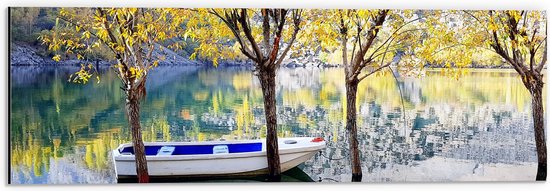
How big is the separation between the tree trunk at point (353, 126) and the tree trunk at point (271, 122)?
19.3 inches

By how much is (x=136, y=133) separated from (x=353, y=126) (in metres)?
1.43

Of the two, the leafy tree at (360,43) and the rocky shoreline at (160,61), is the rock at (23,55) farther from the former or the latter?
the leafy tree at (360,43)

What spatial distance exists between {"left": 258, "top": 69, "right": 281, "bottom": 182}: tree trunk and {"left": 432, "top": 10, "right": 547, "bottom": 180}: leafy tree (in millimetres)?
1075

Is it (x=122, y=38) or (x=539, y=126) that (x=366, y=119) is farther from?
(x=122, y=38)

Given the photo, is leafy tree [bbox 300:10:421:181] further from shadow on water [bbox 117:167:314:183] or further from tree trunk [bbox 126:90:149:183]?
tree trunk [bbox 126:90:149:183]

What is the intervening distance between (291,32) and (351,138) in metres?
0.82

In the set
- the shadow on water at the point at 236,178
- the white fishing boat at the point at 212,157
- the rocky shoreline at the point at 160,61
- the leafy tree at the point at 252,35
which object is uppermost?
the leafy tree at the point at 252,35

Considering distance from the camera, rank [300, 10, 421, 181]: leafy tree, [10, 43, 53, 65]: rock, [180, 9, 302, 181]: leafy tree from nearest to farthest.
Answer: [10, 43, 53, 65]: rock < [180, 9, 302, 181]: leafy tree < [300, 10, 421, 181]: leafy tree

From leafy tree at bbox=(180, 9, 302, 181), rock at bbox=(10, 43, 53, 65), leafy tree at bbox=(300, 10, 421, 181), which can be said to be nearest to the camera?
rock at bbox=(10, 43, 53, 65)

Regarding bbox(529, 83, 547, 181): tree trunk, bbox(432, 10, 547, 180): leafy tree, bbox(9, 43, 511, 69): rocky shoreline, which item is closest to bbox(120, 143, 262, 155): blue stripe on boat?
bbox(9, 43, 511, 69): rocky shoreline

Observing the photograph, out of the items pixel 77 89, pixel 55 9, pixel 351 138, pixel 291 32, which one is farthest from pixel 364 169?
pixel 55 9

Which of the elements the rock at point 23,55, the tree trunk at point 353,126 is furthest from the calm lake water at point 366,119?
the rock at point 23,55

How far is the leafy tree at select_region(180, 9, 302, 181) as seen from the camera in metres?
4.10

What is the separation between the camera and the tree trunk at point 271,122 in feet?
13.9
